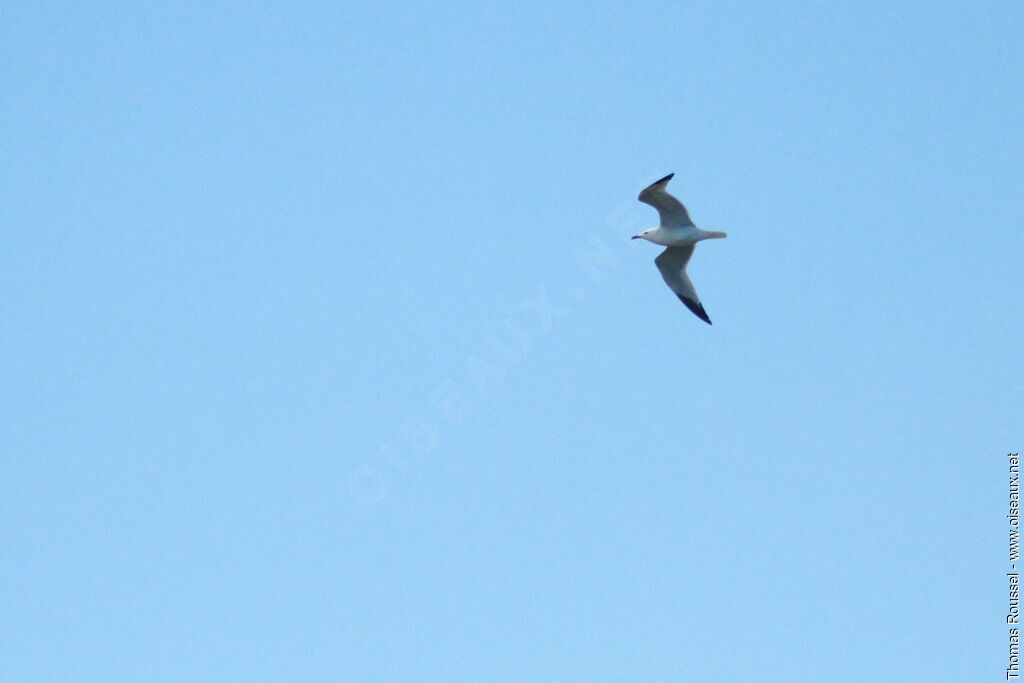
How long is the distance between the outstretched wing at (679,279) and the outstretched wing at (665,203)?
97 cm

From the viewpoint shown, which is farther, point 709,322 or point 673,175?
point 709,322

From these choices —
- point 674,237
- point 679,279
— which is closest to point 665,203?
point 674,237

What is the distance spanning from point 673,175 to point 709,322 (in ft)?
9.43

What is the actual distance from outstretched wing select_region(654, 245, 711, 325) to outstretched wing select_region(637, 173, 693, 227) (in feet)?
3.20

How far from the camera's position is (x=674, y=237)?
63.7ft

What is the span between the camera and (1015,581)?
1833 cm

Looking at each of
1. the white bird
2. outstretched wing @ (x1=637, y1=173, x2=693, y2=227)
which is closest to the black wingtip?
the white bird

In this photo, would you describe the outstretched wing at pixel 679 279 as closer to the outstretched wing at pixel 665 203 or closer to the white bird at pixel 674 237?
the white bird at pixel 674 237

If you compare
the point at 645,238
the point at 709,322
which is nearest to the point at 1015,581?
the point at 709,322

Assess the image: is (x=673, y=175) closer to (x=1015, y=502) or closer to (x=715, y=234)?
(x=715, y=234)

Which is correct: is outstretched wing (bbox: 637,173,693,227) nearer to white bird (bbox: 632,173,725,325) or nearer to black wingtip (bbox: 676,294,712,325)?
white bird (bbox: 632,173,725,325)

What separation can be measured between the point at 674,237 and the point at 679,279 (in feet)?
4.04

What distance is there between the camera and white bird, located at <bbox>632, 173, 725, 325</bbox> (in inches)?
739

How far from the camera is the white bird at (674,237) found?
18766 millimetres
